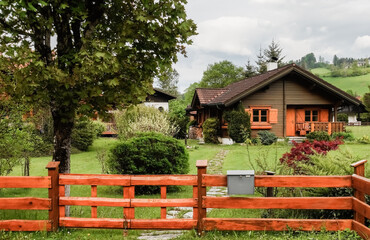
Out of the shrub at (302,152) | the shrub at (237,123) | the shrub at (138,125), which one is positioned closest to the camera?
the shrub at (302,152)

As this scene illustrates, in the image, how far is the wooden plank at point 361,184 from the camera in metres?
4.22

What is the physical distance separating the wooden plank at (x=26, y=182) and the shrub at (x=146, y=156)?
3417mm

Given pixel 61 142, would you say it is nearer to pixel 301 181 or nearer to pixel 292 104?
pixel 301 181

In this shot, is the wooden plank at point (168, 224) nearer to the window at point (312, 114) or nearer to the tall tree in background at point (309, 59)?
the window at point (312, 114)

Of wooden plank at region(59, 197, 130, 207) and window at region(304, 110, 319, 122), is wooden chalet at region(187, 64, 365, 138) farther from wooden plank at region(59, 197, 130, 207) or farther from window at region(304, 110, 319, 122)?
wooden plank at region(59, 197, 130, 207)

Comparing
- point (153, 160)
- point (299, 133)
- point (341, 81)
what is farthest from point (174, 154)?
point (341, 81)

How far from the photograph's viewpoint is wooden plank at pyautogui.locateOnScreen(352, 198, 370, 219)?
4.20 metres

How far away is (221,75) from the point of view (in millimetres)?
62000

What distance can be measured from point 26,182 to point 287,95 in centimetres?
1970

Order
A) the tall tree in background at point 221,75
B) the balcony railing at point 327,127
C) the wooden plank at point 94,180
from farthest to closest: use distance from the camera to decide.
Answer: the tall tree in background at point 221,75 < the balcony railing at point 327,127 < the wooden plank at point 94,180

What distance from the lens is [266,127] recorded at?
21938mm

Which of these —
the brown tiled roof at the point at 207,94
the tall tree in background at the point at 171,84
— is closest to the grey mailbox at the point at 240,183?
the brown tiled roof at the point at 207,94

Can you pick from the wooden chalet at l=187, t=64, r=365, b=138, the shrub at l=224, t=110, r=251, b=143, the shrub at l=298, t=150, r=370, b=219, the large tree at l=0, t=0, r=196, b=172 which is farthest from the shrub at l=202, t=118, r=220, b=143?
the large tree at l=0, t=0, r=196, b=172

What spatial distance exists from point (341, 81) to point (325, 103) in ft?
259
